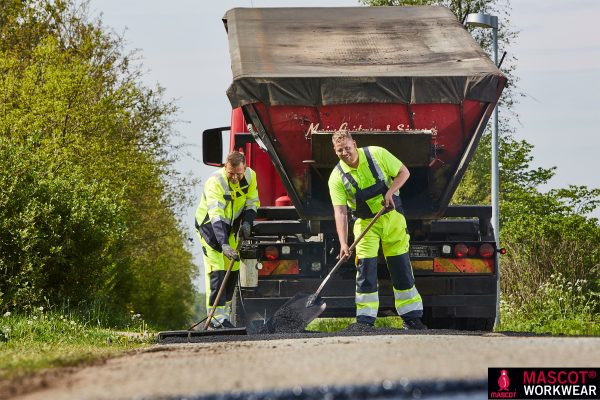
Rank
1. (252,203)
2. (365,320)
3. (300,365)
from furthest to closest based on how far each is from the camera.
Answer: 1. (252,203)
2. (365,320)
3. (300,365)

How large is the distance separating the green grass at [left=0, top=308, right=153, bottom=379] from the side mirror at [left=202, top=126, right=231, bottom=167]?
2.45 m

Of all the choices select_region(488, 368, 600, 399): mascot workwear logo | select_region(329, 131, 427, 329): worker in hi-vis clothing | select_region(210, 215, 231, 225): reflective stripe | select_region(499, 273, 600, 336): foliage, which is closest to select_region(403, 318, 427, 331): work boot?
select_region(329, 131, 427, 329): worker in hi-vis clothing

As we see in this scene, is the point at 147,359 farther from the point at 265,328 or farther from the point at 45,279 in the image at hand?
the point at 45,279

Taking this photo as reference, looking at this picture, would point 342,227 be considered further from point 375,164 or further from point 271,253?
point 271,253

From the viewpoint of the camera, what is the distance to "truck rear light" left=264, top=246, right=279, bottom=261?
42.2ft

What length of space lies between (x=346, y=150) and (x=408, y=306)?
1606mm

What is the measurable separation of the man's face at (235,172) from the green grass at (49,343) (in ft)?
5.62

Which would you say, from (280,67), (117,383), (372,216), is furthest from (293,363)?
(280,67)

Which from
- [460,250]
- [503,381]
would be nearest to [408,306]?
[460,250]

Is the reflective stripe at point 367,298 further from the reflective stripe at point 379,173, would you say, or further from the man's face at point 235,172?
the man's face at point 235,172

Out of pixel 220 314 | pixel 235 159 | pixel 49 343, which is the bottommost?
pixel 49 343

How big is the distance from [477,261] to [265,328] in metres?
2.36

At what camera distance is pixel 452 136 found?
39.1ft

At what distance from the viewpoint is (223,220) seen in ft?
40.0
